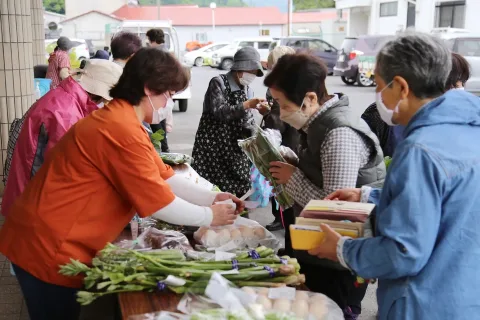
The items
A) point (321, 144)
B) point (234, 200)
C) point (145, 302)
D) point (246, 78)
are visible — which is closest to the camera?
point (145, 302)

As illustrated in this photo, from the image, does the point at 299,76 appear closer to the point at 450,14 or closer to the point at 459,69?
the point at 459,69

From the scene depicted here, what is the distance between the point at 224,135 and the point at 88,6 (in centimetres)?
7639

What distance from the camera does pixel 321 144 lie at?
283 centimetres

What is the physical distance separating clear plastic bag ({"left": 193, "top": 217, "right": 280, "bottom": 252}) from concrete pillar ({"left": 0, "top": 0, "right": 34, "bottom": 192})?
4.45m

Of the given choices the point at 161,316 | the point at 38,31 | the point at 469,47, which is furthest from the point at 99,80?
the point at 469,47

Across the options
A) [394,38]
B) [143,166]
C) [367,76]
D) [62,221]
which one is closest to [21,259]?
[62,221]

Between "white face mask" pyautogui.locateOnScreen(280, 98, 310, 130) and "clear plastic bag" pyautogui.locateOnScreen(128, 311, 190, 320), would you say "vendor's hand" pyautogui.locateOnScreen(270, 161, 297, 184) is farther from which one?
"clear plastic bag" pyautogui.locateOnScreen(128, 311, 190, 320)

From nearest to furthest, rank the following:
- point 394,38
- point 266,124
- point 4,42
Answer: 1. point 394,38
2. point 266,124
3. point 4,42

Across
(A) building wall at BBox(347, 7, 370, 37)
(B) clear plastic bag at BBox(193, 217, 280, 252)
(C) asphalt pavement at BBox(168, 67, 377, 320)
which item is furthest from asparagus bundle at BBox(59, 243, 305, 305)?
(A) building wall at BBox(347, 7, 370, 37)

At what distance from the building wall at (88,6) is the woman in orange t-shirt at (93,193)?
77685 millimetres

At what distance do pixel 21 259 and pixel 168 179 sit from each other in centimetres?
89

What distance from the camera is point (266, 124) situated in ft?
18.3

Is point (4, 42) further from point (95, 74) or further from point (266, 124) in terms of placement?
point (95, 74)

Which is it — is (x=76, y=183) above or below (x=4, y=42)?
below
